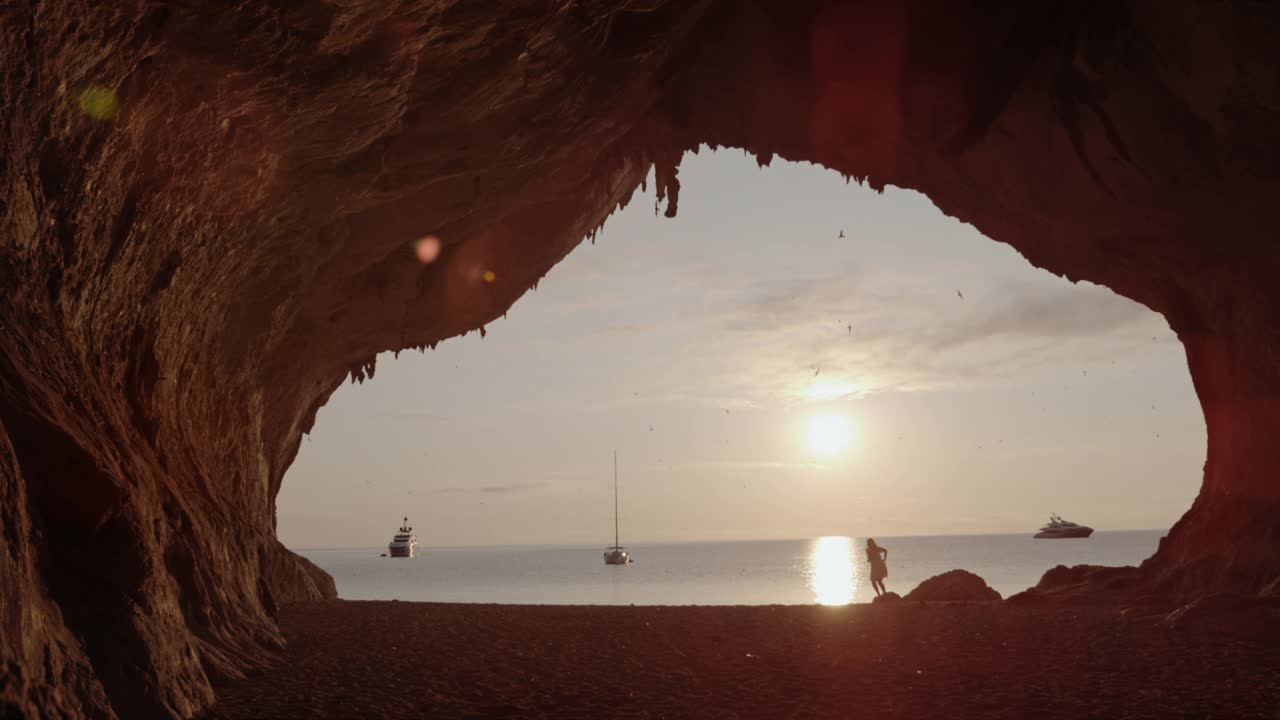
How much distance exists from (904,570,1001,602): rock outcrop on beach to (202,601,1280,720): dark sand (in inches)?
244

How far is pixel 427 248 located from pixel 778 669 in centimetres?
1461

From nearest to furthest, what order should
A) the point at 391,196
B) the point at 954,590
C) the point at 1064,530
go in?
the point at 391,196 < the point at 954,590 < the point at 1064,530

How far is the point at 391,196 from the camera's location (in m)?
15.4

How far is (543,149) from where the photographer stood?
16.5 meters

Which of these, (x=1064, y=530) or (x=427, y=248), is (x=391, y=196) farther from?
(x=1064, y=530)

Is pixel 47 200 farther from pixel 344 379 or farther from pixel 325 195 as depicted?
pixel 344 379

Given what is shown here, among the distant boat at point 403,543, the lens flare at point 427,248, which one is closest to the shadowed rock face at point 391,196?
the lens flare at point 427,248

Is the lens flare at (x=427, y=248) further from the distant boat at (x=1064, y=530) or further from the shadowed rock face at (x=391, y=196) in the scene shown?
the distant boat at (x=1064, y=530)

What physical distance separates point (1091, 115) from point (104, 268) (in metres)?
18.0

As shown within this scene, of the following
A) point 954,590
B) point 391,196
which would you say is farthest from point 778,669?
point 954,590

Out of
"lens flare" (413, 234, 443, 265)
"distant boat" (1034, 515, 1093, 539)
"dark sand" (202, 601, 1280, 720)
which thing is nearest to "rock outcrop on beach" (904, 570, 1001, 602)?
"dark sand" (202, 601, 1280, 720)

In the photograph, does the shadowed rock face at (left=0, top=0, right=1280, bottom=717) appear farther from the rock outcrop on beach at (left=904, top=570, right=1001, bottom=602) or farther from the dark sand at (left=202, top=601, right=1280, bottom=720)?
the rock outcrop on beach at (left=904, top=570, right=1001, bottom=602)

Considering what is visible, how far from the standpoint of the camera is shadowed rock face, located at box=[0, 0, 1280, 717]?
24.0ft

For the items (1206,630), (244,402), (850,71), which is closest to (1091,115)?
(850,71)
